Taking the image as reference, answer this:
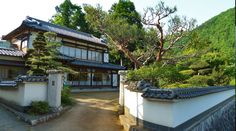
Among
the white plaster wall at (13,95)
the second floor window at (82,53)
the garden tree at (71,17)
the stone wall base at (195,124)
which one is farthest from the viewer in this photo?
the garden tree at (71,17)

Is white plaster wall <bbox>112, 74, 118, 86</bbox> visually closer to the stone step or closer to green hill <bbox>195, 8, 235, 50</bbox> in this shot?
green hill <bbox>195, 8, 235, 50</bbox>

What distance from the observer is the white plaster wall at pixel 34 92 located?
11.2 m

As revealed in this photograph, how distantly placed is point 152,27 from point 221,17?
16.6 metres

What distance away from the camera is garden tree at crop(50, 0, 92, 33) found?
134 ft

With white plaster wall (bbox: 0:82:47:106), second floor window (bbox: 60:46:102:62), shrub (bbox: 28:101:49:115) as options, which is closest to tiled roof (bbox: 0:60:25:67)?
second floor window (bbox: 60:46:102:62)

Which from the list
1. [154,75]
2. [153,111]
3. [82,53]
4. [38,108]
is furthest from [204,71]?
[153,111]

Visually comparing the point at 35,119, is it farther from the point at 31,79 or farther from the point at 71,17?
the point at 71,17

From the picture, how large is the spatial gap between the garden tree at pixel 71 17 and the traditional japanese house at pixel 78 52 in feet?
35.8

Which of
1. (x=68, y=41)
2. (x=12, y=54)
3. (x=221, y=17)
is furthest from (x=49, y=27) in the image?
(x=221, y=17)

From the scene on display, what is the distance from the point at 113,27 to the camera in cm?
1667

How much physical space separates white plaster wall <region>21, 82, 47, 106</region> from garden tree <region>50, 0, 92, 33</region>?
29.5 meters

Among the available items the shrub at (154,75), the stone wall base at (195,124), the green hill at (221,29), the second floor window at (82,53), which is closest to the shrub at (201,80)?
the stone wall base at (195,124)

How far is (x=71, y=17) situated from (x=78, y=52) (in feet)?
50.7

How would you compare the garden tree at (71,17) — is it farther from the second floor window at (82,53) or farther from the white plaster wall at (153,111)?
the white plaster wall at (153,111)
